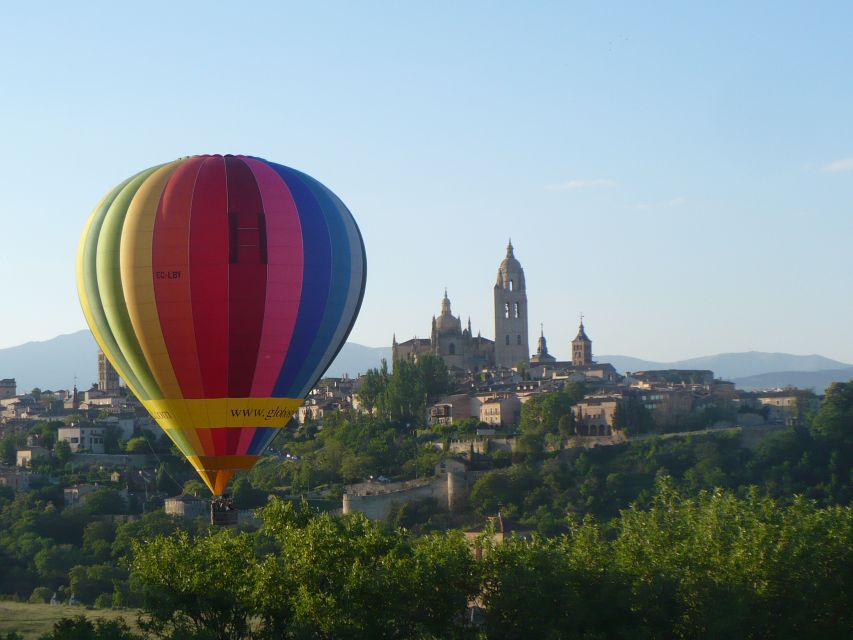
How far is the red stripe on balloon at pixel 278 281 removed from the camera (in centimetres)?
2780

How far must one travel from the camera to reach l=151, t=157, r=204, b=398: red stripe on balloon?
27.4 metres

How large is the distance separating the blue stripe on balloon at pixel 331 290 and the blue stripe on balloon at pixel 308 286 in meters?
0.10

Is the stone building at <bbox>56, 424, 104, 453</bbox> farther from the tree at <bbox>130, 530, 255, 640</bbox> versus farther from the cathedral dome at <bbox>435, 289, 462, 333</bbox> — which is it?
the tree at <bbox>130, 530, 255, 640</bbox>

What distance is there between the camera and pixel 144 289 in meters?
27.4

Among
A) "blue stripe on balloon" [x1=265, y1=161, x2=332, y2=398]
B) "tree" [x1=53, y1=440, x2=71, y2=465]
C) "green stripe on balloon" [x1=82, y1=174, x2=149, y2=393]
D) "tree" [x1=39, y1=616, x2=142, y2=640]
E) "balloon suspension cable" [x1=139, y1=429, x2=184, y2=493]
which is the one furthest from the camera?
"tree" [x1=53, y1=440, x2=71, y2=465]

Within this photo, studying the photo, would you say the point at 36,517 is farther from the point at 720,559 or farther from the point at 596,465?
the point at 720,559

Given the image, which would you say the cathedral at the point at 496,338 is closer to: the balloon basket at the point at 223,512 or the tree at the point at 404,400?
the tree at the point at 404,400

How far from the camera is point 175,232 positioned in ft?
90.2

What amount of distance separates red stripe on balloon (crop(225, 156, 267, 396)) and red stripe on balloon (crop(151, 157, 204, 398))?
2.05 ft

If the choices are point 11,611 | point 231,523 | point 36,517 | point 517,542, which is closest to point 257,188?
point 231,523

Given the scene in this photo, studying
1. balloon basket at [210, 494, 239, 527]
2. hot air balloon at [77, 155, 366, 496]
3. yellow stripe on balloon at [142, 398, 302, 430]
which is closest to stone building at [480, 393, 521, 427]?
hot air balloon at [77, 155, 366, 496]

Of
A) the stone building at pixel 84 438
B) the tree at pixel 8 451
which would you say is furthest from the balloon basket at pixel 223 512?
the tree at pixel 8 451

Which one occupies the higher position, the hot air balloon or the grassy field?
the hot air balloon

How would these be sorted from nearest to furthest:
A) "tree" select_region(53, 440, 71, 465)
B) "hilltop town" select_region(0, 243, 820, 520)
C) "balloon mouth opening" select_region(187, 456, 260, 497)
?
"balloon mouth opening" select_region(187, 456, 260, 497)
"hilltop town" select_region(0, 243, 820, 520)
"tree" select_region(53, 440, 71, 465)
